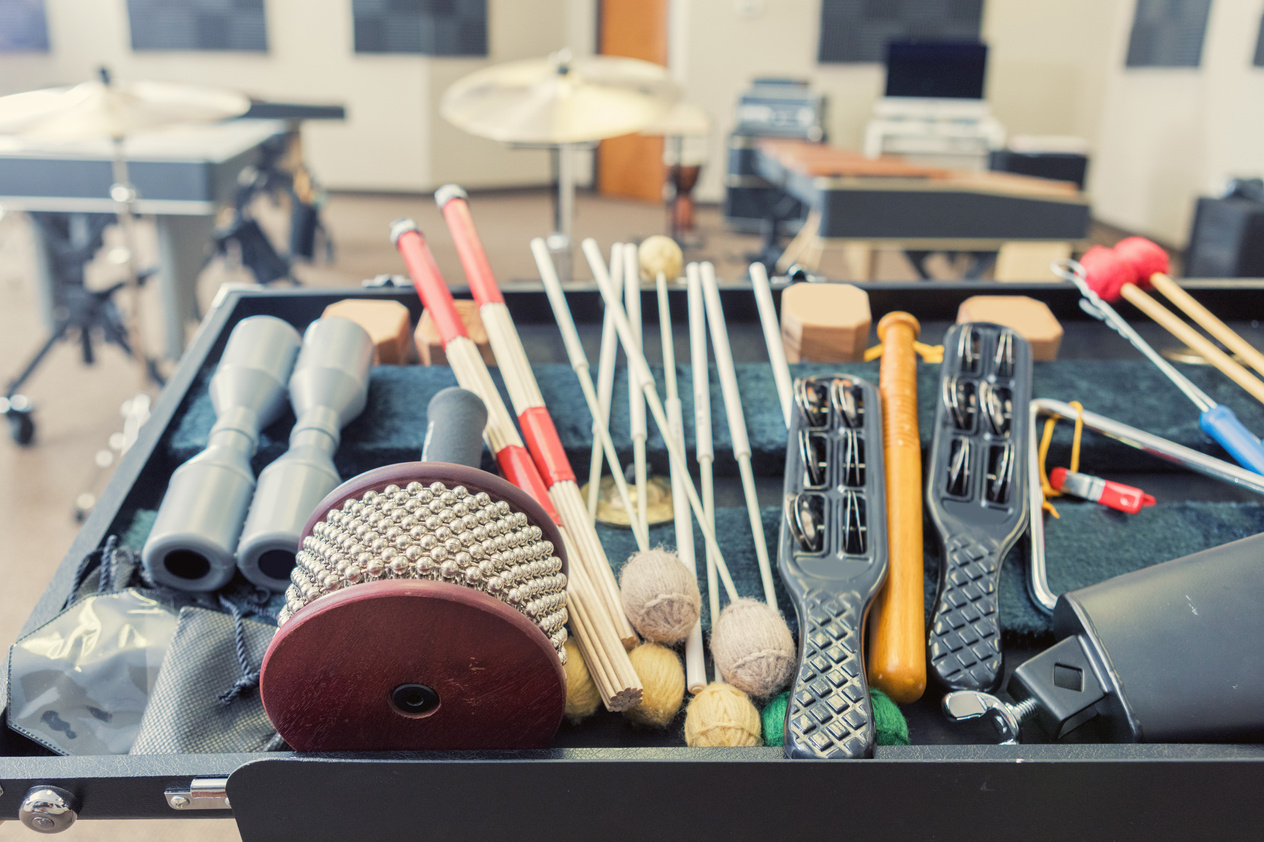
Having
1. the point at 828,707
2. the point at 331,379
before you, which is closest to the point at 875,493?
the point at 828,707

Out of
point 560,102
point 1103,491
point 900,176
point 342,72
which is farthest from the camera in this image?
point 342,72

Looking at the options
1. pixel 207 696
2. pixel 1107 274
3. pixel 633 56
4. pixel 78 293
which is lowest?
pixel 78 293

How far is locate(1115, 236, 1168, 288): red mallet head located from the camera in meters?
1.06

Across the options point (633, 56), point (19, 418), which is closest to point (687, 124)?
point (633, 56)

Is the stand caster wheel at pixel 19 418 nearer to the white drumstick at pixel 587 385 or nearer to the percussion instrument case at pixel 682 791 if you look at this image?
the white drumstick at pixel 587 385

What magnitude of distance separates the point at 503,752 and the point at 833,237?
102 inches

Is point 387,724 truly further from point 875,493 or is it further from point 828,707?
point 875,493

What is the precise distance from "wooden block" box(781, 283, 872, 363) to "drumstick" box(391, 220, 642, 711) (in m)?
0.38

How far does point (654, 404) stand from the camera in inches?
32.6

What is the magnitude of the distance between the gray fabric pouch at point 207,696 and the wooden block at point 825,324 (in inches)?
25.2

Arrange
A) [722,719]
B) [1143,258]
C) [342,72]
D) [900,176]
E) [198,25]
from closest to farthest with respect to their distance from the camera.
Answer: [722,719]
[1143,258]
[900,176]
[198,25]
[342,72]

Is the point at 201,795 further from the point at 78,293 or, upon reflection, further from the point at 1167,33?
the point at 1167,33

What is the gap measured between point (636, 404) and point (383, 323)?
1.14 ft

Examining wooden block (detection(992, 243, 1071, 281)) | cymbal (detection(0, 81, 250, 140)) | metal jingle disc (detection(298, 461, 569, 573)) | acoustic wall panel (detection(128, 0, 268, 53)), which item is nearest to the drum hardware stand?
cymbal (detection(0, 81, 250, 140))
